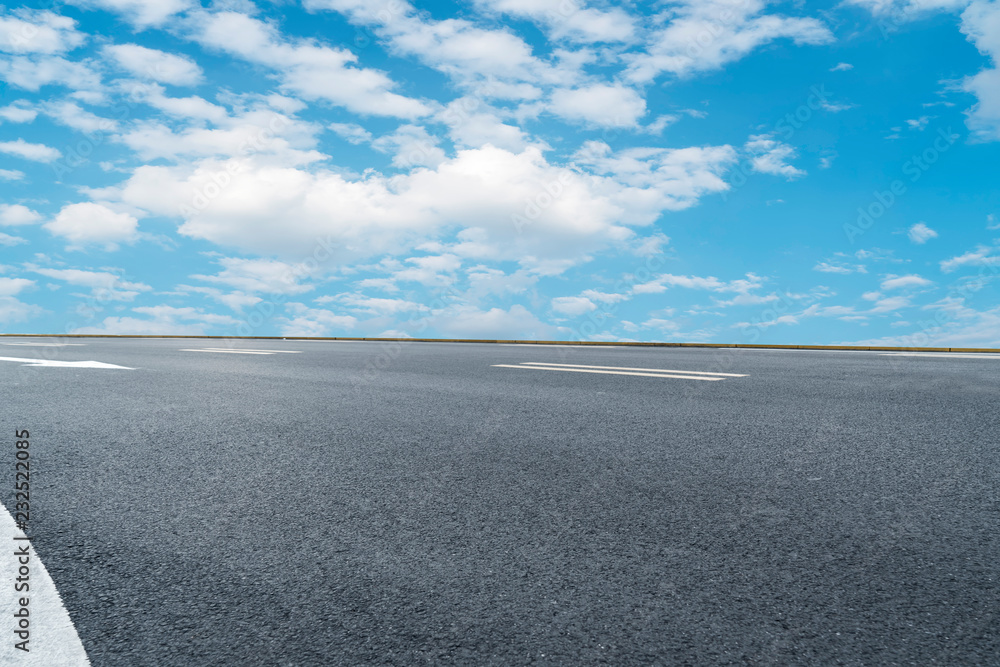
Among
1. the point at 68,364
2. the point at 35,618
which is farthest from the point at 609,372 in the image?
the point at 68,364

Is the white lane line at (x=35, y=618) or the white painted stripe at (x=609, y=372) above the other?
the white painted stripe at (x=609, y=372)

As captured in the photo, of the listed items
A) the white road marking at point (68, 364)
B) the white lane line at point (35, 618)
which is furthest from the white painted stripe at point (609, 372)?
the white lane line at point (35, 618)

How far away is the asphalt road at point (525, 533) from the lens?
1.57m

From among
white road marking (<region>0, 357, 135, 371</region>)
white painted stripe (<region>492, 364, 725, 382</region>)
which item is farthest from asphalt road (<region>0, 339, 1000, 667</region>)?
white road marking (<region>0, 357, 135, 371</region>)

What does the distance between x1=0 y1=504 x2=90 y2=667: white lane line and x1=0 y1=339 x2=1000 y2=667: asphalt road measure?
47 millimetres

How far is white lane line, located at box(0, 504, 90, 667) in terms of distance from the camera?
150cm

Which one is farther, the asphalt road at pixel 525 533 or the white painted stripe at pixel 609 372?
the white painted stripe at pixel 609 372

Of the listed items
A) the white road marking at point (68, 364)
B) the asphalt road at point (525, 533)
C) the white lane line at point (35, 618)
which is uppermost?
the white road marking at point (68, 364)

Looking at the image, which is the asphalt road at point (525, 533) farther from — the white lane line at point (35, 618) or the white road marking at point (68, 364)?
the white road marking at point (68, 364)

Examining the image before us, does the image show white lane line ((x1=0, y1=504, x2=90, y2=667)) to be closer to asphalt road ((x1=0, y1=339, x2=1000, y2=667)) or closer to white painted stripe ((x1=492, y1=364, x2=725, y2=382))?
asphalt road ((x1=0, y1=339, x2=1000, y2=667))

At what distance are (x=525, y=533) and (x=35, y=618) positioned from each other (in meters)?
1.48

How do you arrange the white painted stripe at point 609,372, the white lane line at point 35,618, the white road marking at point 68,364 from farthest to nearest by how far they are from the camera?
the white road marking at point 68,364
the white painted stripe at point 609,372
the white lane line at point 35,618

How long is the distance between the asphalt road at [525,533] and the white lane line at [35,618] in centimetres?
5

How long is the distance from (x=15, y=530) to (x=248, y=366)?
265 inches
